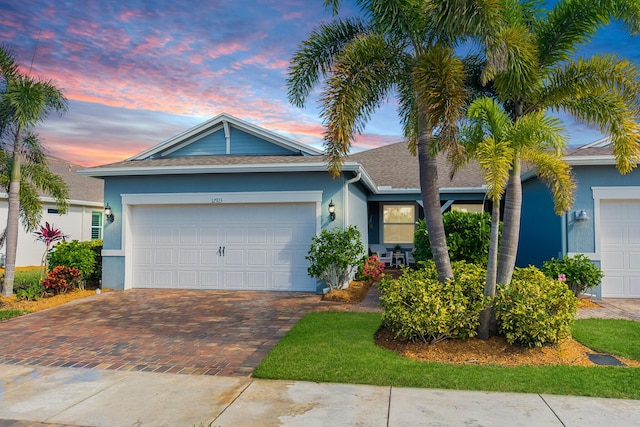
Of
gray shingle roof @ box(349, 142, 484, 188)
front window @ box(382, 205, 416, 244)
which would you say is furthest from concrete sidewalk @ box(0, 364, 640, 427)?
front window @ box(382, 205, 416, 244)

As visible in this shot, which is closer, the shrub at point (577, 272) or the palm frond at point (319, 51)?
the palm frond at point (319, 51)

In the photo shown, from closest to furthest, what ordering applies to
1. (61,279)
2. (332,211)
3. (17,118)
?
(17,118)
(61,279)
(332,211)

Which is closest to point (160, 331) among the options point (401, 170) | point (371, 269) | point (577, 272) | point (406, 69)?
point (406, 69)

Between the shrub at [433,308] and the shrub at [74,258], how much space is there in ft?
28.7

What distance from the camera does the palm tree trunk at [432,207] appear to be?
6.22 meters

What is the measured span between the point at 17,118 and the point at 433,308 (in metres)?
9.72

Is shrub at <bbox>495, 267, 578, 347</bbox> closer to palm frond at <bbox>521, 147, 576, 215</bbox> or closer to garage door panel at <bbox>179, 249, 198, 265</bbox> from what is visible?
palm frond at <bbox>521, 147, 576, 215</bbox>

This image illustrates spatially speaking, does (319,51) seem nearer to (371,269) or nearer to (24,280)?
(371,269)

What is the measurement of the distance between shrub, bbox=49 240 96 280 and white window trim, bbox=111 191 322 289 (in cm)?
49

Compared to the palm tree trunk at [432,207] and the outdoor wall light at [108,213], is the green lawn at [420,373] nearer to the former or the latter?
the palm tree trunk at [432,207]

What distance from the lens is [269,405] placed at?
13.7 feet

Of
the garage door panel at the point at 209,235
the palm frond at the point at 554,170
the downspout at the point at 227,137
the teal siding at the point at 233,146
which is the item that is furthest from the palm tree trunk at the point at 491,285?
the downspout at the point at 227,137

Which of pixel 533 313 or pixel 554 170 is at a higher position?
pixel 554 170

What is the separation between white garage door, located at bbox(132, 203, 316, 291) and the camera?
1102cm
